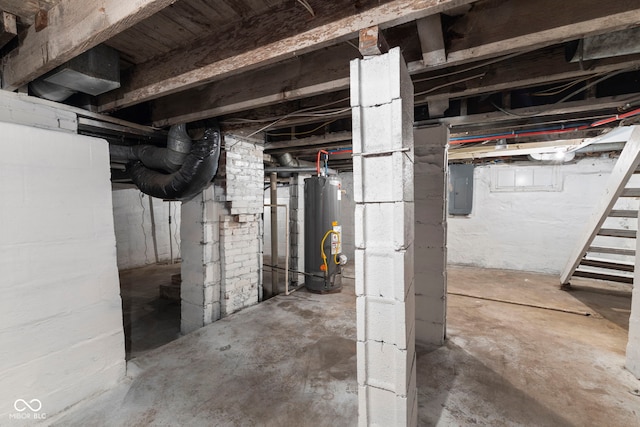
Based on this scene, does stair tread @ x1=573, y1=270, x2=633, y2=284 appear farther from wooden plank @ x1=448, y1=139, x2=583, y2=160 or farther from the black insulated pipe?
the black insulated pipe

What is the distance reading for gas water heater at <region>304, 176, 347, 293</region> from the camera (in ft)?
13.1

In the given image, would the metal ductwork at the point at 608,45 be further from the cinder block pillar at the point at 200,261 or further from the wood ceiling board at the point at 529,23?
the cinder block pillar at the point at 200,261

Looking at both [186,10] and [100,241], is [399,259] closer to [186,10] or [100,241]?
[186,10]

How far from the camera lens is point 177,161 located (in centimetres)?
263

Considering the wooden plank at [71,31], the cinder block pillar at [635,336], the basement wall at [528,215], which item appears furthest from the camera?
the basement wall at [528,215]

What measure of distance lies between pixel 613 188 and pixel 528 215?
2210 mm

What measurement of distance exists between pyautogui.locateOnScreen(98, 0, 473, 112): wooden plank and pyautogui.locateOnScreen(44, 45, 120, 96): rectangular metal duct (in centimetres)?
18

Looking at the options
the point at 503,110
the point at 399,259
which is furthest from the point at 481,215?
the point at 399,259

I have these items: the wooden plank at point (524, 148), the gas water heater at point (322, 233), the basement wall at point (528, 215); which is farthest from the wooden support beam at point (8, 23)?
the basement wall at point (528, 215)

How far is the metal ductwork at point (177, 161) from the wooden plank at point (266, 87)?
0.73 ft

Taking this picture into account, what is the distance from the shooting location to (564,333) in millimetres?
2660

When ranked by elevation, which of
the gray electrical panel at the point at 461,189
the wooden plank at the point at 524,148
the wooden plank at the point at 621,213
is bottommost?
the wooden plank at the point at 621,213

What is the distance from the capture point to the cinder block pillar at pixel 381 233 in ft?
3.93

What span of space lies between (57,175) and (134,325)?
260 centimetres
